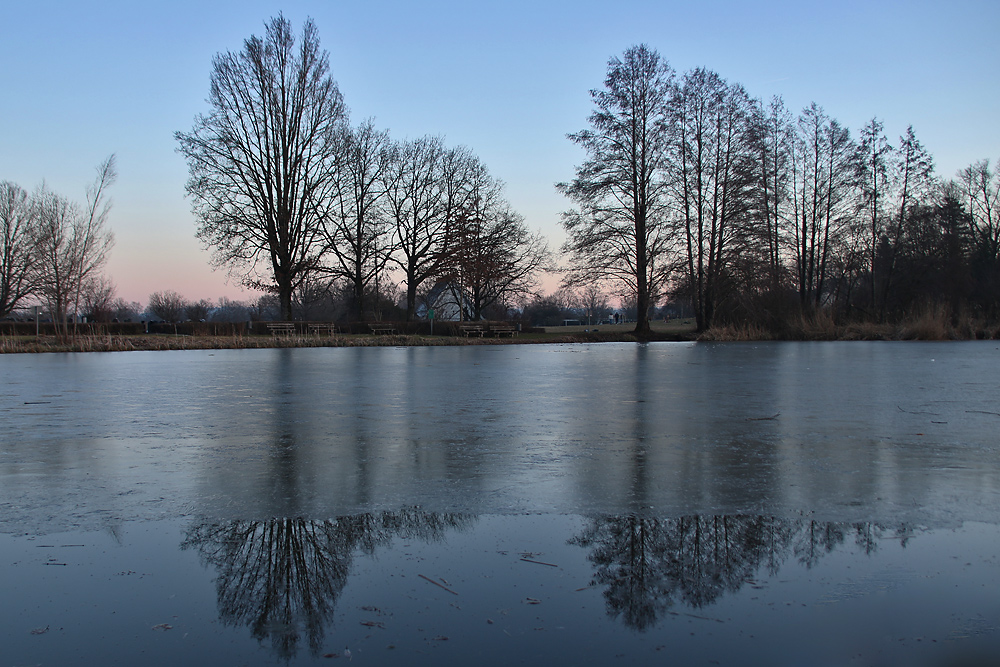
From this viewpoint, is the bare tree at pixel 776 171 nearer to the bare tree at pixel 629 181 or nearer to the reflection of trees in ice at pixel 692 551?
the bare tree at pixel 629 181

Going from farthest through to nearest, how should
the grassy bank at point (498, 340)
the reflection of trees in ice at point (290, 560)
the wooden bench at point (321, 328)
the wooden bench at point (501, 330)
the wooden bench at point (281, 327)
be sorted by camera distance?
the wooden bench at point (501, 330), the wooden bench at point (321, 328), the wooden bench at point (281, 327), the grassy bank at point (498, 340), the reflection of trees in ice at point (290, 560)

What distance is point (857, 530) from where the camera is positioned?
3.11 m

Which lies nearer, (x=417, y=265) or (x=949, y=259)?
(x=949, y=259)

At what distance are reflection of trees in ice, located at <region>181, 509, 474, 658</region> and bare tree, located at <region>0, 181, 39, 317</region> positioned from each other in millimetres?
51770

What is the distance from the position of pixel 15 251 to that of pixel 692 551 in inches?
2170

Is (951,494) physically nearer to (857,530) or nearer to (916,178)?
(857,530)

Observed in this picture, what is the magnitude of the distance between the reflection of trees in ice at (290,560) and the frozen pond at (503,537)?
0.04 feet

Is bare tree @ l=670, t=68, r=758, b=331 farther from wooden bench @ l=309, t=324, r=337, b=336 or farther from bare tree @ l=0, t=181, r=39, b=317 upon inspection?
bare tree @ l=0, t=181, r=39, b=317

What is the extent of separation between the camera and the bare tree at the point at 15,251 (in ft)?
148

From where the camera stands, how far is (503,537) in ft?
9.98

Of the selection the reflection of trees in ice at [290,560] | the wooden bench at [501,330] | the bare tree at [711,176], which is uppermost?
the bare tree at [711,176]

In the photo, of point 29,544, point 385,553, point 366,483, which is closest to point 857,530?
point 385,553

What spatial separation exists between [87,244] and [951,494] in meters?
27.6

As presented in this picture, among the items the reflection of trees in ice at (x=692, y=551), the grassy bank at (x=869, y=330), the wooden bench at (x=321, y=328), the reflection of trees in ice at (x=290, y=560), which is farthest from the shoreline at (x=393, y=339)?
the reflection of trees in ice at (x=692, y=551)
